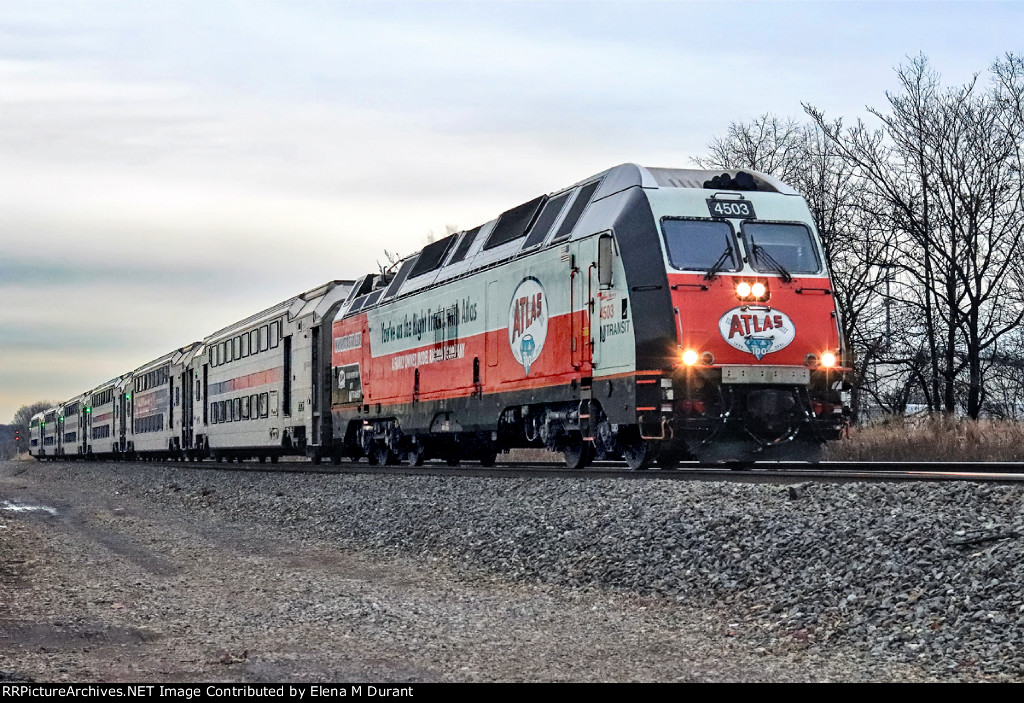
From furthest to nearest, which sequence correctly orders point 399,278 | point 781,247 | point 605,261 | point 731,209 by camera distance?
1. point 399,278
2. point 731,209
3. point 781,247
4. point 605,261

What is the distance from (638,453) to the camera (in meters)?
14.6

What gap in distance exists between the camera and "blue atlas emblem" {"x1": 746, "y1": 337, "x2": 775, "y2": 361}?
1353 cm

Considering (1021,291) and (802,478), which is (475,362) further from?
(1021,291)

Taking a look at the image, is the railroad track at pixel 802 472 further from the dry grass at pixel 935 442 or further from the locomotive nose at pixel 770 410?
the dry grass at pixel 935 442

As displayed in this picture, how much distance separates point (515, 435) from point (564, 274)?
3.23 m

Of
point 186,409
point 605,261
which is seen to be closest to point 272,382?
point 186,409

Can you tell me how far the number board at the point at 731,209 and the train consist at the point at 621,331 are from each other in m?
0.02

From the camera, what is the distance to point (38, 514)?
1888 cm

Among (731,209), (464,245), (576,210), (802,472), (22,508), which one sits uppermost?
(464,245)

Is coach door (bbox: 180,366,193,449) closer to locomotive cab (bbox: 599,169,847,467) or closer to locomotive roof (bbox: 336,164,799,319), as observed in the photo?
locomotive roof (bbox: 336,164,799,319)

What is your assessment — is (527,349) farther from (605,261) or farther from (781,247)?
(781,247)

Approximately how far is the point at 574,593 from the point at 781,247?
21.4ft

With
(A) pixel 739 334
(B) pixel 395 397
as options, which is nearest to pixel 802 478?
(A) pixel 739 334

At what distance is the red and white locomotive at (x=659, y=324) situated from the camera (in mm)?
13391
